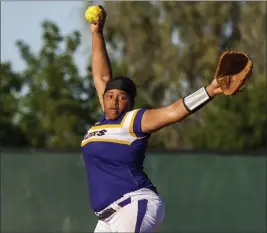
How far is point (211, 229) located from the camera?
1054 cm

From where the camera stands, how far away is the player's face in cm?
498

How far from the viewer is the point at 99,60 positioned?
19.4ft

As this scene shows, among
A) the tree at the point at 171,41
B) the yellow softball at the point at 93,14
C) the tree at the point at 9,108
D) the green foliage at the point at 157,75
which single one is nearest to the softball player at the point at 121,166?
the yellow softball at the point at 93,14

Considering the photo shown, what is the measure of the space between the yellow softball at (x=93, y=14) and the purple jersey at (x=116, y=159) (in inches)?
43.4

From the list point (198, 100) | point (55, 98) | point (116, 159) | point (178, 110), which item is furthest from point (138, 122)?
point (55, 98)

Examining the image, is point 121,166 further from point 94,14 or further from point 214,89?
point 94,14

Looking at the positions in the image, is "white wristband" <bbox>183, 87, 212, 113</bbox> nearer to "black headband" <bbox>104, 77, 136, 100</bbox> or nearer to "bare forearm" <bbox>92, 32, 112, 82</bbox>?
"black headband" <bbox>104, 77, 136, 100</bbox>

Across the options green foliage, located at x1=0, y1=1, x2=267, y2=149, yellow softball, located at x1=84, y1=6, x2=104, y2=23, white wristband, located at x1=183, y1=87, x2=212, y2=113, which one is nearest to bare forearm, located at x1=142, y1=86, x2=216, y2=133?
white wristband, located at x1=183, y1=87, x2=212, y2=113

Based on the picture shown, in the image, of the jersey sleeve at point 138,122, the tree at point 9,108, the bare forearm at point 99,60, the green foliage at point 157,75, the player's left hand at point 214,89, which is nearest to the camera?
the player's left hand at point 214,89

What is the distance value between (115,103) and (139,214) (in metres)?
0.63

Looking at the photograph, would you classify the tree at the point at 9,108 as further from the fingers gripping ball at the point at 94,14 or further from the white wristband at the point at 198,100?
the white wristband at the point at 198,100

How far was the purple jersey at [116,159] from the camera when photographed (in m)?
4.88

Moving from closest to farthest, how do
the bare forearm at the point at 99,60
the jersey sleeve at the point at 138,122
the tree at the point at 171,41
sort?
the jersey sleeve at the point at 138,122 < the bare forearm at the point at 99,60 < the tree at the point at 171,41

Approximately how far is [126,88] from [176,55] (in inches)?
1051
